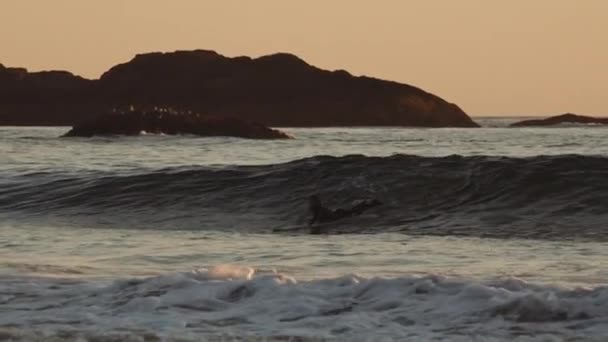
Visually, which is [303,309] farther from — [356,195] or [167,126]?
[167,126]

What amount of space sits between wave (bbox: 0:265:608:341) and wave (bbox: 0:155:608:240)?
6881 mm

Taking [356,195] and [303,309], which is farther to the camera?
[356,195]

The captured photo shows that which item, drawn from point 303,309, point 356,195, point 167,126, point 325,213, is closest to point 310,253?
point 303,309

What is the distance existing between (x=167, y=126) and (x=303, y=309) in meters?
77.4

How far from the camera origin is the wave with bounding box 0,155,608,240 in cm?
1961

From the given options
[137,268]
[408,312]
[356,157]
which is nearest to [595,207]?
[356,157]

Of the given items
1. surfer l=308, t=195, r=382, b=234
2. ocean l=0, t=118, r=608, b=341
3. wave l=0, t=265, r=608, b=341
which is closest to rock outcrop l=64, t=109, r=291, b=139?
ocean l=0, t=118, r=608, b=341

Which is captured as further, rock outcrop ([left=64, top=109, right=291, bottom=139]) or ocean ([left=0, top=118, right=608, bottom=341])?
rock outcrop ([left=64, top=109, right=291, bottom=139])

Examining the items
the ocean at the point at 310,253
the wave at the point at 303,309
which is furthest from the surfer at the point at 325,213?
the wave at the point at 303,309

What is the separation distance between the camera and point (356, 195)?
76.0 feet

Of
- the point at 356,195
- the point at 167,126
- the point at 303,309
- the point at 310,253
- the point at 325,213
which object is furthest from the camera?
the point at 167,126

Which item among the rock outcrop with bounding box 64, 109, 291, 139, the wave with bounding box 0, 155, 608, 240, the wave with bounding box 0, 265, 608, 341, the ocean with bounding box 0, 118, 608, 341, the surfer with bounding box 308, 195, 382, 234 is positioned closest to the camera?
the wave with bounding box 0, 265, 608, 341

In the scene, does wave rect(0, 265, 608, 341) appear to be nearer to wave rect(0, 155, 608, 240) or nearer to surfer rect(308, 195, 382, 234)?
wave rect(0, 155, 608, 240)

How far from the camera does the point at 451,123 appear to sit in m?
194
